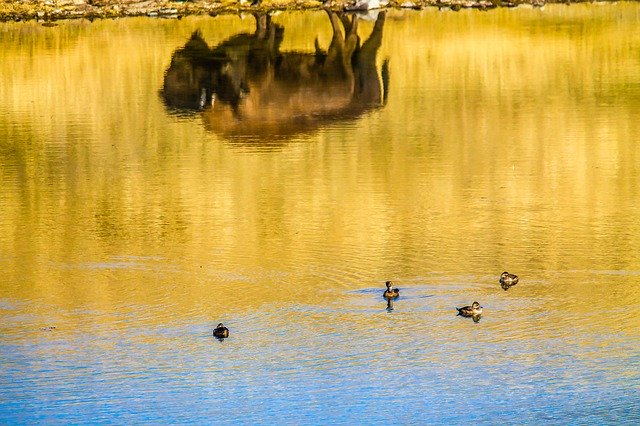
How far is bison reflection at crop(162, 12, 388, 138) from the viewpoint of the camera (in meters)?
22.0

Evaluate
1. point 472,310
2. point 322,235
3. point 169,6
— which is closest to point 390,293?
point 472,310

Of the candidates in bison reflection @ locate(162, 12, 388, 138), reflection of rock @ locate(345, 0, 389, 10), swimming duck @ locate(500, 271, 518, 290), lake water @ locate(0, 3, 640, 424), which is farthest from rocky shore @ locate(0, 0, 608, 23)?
swimming duck @ locate(500, 271, 518, 290)

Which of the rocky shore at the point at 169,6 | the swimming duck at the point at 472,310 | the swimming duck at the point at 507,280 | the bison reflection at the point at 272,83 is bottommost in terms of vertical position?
the swimming duck at the point at 472,310

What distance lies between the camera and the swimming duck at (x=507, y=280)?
12148 millimetres

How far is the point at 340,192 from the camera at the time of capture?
16578mm

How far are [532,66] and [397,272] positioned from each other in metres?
15.1

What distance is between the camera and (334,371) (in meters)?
10.2

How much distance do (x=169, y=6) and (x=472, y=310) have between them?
26.1 metres

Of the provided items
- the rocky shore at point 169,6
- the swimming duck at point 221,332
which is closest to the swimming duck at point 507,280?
the swimming duck at point 221,332

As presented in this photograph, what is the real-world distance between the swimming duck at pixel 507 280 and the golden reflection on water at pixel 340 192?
0.50 ft

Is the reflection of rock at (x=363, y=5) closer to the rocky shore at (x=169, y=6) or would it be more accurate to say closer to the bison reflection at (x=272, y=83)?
the rocky shore at (x=169, y=6)

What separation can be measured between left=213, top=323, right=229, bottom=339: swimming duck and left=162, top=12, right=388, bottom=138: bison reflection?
997 centimetres

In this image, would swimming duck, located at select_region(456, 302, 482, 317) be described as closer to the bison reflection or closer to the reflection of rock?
the bison reflection

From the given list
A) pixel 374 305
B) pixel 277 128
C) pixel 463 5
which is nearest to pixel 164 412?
pixel 374 305
